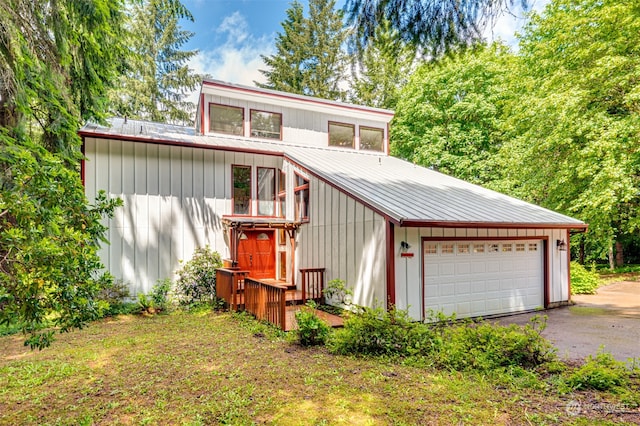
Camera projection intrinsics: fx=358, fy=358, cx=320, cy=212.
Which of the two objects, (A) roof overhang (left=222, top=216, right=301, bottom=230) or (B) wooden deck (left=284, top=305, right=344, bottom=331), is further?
(A) roof overhang (left=222, top=216, right=301, bottom=230)

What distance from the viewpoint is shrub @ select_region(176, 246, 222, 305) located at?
9836 mm

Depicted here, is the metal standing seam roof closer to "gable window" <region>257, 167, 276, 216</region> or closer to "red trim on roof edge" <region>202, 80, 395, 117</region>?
"gable window" <region>257, 167, 276, 216</region>

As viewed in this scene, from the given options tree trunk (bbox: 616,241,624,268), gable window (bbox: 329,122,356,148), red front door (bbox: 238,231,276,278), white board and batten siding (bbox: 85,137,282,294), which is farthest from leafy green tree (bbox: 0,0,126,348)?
tree trunk (bbox: 616,241,624,268)

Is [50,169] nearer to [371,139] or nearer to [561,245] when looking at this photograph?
[561,245]

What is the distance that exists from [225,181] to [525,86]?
1428 centimetres

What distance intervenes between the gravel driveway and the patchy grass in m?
2.05

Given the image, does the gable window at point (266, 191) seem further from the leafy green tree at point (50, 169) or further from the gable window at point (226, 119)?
the leafy green tree at point (50, 169)

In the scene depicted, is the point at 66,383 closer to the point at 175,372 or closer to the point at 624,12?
the point at 175,372

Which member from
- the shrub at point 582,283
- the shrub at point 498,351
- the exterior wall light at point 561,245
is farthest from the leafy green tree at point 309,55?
the shrub at point 498,351

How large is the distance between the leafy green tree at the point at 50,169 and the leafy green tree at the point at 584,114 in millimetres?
14668

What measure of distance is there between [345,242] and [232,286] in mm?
2951

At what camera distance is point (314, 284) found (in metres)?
9.06

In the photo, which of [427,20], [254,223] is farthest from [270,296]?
[427,20]

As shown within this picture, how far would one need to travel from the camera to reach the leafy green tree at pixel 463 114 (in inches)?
786
